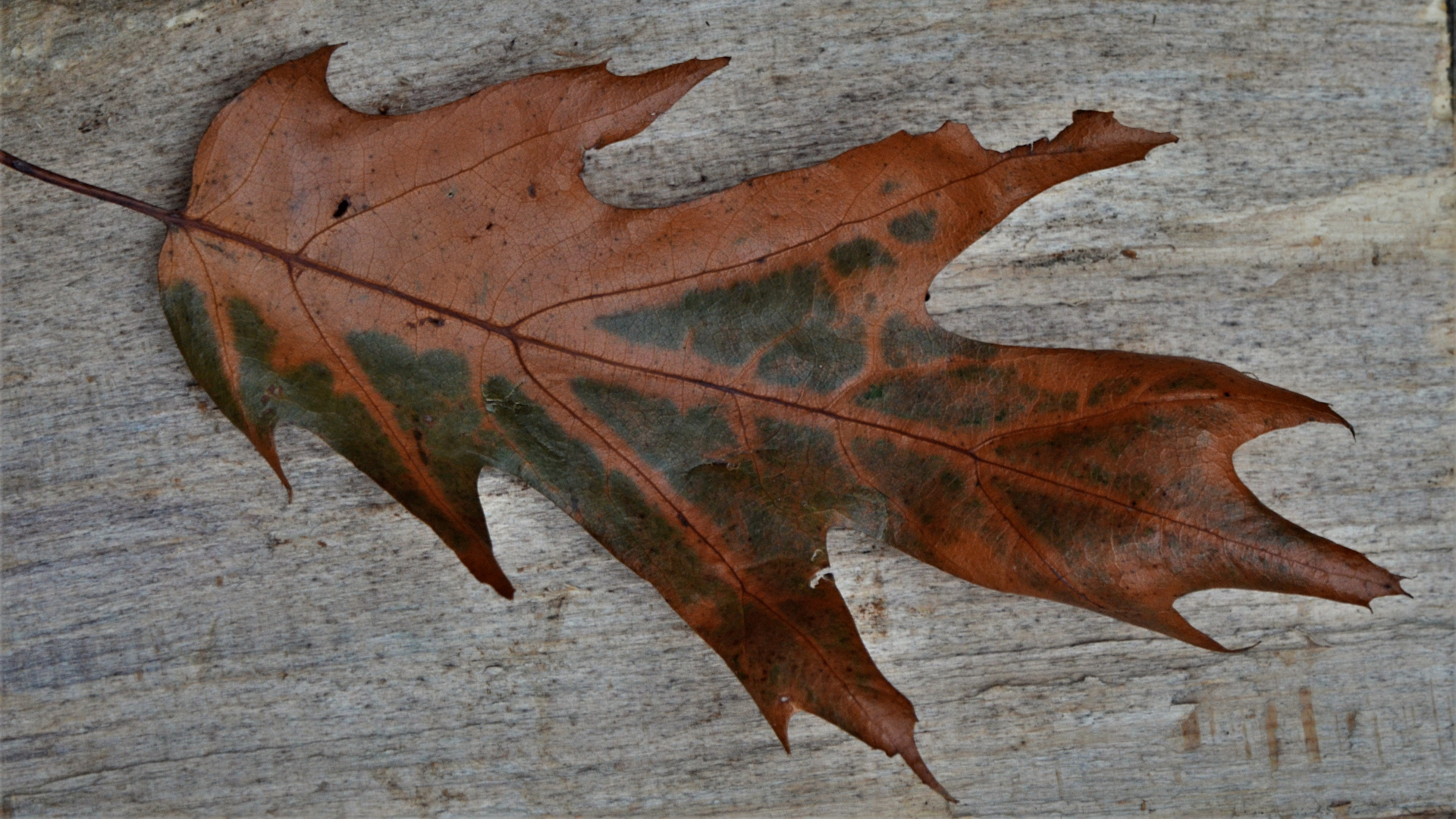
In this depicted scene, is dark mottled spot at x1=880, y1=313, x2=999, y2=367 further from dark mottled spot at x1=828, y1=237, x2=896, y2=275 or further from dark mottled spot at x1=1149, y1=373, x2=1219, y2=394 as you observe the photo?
dark mottled spot at x1=1149, y1=373, x2=1219, y2=394

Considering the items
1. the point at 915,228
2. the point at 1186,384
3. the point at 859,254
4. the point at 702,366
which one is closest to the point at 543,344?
the point at 702,366

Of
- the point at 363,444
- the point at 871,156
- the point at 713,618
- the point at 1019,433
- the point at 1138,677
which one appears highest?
the point at 871,156

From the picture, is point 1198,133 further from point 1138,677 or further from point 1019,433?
point 1138,677

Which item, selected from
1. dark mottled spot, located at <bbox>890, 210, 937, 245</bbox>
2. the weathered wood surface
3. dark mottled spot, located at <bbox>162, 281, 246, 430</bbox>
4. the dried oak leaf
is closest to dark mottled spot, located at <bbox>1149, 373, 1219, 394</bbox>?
the dried oak leaf

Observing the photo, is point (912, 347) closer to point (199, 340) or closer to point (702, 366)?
point (702, 366)

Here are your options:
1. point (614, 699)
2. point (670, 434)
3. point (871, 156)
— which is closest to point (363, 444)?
point (670, 434)

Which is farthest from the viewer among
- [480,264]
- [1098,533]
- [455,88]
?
[455,88]
